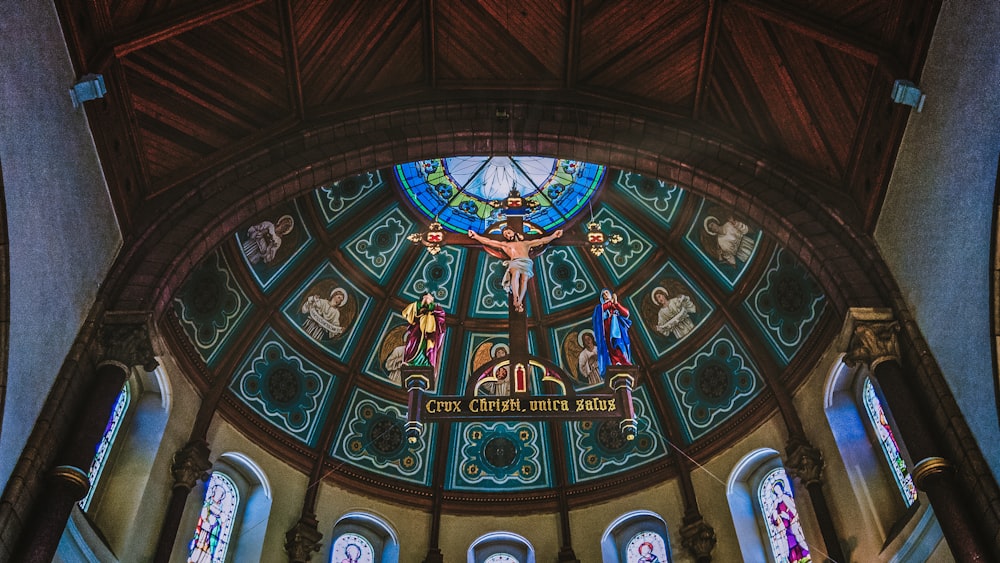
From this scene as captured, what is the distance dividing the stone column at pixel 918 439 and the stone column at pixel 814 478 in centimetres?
279

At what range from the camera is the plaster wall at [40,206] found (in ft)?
32.3

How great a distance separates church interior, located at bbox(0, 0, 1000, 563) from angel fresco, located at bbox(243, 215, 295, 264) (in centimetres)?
6

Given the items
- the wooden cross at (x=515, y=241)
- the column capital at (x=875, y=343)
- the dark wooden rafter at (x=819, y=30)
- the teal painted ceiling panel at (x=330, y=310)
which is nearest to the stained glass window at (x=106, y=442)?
the teal painted ceiling panel at (x=330, y=310)

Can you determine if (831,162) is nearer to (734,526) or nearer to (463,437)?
(734,526)

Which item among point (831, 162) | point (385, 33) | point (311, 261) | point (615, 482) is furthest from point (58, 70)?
point (615, 482)

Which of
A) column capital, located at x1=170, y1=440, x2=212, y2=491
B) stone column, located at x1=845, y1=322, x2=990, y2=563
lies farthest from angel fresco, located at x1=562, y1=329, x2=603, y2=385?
column capital, located at x1=170, y1=440, x2=212, y2=491

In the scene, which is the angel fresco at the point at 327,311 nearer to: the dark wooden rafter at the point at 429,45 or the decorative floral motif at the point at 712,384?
the dark wooden rafter at the point at 429,45

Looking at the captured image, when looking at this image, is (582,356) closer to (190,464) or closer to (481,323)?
(481,323)

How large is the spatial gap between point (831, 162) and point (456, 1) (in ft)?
20.8

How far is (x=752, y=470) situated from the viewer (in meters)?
16.8

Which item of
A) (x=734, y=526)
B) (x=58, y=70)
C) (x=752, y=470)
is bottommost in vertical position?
(x=734, y=526)

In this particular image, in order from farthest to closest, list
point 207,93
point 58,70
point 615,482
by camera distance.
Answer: point 615,482 < point 207,93 < point 58,70

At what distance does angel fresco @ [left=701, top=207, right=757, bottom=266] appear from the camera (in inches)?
685

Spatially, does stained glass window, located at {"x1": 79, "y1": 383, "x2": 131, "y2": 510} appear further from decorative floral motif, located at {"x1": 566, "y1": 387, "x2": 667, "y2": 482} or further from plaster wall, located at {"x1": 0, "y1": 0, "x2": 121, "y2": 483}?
decorative floral motif, located at {"x1": 566, "y1": 387, "x2": 667, "y2": 482}
